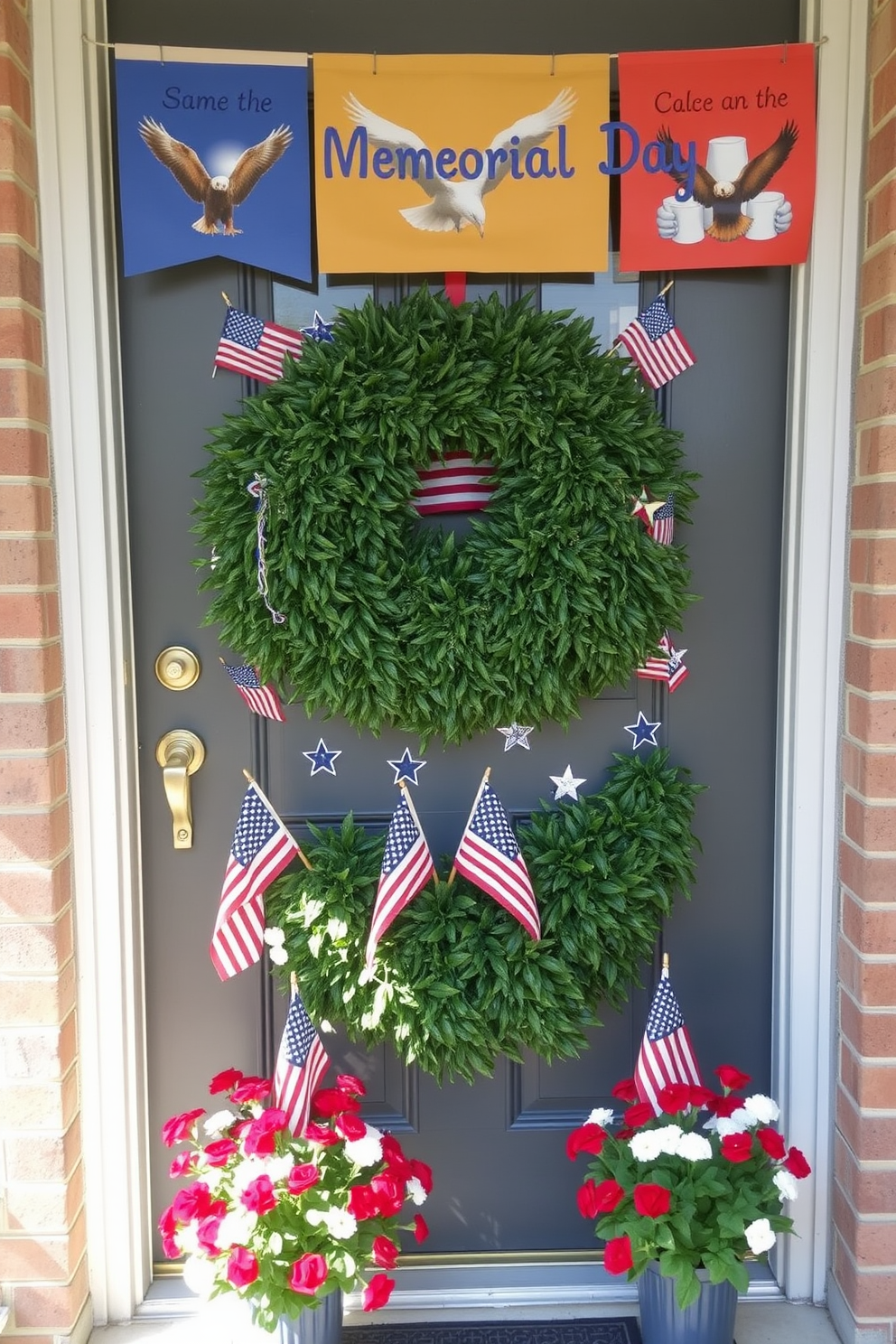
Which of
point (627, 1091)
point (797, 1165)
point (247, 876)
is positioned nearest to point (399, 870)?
point (247, 876)

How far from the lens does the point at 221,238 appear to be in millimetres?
1725

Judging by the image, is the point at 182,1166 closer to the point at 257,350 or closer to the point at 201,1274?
the point at 201,1274

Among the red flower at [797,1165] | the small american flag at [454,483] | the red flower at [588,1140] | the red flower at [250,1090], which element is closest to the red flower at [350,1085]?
the red flower at [250,1090]

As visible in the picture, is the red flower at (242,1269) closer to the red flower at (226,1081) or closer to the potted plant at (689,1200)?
the red flower at (226,1081)

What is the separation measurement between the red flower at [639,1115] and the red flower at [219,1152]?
645 mm

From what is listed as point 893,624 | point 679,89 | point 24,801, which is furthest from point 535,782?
point 679,89

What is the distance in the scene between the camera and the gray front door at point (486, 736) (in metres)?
1.77

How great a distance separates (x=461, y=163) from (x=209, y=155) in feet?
1.40

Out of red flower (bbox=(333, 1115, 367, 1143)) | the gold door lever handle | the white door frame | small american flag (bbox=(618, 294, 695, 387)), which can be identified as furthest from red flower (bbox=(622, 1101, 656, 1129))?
small american flag (bbox=(618, 294, 695, 387))

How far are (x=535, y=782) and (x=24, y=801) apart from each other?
89 cm

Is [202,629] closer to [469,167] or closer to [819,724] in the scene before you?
[469,167]

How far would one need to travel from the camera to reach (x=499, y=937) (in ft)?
5.74

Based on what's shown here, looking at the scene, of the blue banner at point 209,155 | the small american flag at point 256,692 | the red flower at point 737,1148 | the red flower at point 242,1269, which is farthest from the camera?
the small american flag at point 256,692

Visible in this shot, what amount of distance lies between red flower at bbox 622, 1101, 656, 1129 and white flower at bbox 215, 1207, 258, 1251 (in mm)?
617
